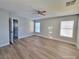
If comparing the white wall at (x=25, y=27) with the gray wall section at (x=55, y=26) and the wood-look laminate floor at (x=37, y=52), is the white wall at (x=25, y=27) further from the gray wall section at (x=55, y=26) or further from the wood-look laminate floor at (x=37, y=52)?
the wood-look laminate floor at (x=37, y=52)

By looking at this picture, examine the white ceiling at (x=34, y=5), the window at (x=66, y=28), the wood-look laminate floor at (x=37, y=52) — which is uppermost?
the white ceiling at (x=34, y=5)

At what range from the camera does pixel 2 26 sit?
4305 millimetres

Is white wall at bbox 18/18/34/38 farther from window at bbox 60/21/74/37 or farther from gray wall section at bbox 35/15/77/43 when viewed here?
window at bbox 60/21/74/37

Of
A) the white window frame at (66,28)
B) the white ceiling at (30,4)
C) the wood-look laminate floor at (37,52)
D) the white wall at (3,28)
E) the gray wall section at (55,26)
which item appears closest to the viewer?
the white ceiling at (30,4)

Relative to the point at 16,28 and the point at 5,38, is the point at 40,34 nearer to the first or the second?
the point at 16,28

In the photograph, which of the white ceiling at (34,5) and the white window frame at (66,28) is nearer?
the white ceiling at (34,5)

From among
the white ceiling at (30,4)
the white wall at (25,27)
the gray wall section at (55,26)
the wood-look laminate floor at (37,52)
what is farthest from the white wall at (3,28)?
the gray wall section at (55,26)

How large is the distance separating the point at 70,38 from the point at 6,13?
542 cm

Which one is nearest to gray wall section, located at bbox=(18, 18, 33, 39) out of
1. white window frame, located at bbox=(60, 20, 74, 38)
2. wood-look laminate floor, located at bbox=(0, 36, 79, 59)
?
wood-look laminate floor, located at bbox=(0, 36, 79, 59)

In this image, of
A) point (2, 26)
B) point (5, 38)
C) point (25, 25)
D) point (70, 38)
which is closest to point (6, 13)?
point (2, 26)

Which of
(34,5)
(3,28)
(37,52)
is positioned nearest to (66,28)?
Answer: (37,52)

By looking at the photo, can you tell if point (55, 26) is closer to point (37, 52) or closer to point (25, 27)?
point (25, 27)

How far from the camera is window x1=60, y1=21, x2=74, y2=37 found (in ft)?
17.5

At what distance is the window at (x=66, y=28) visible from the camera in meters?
5.33
